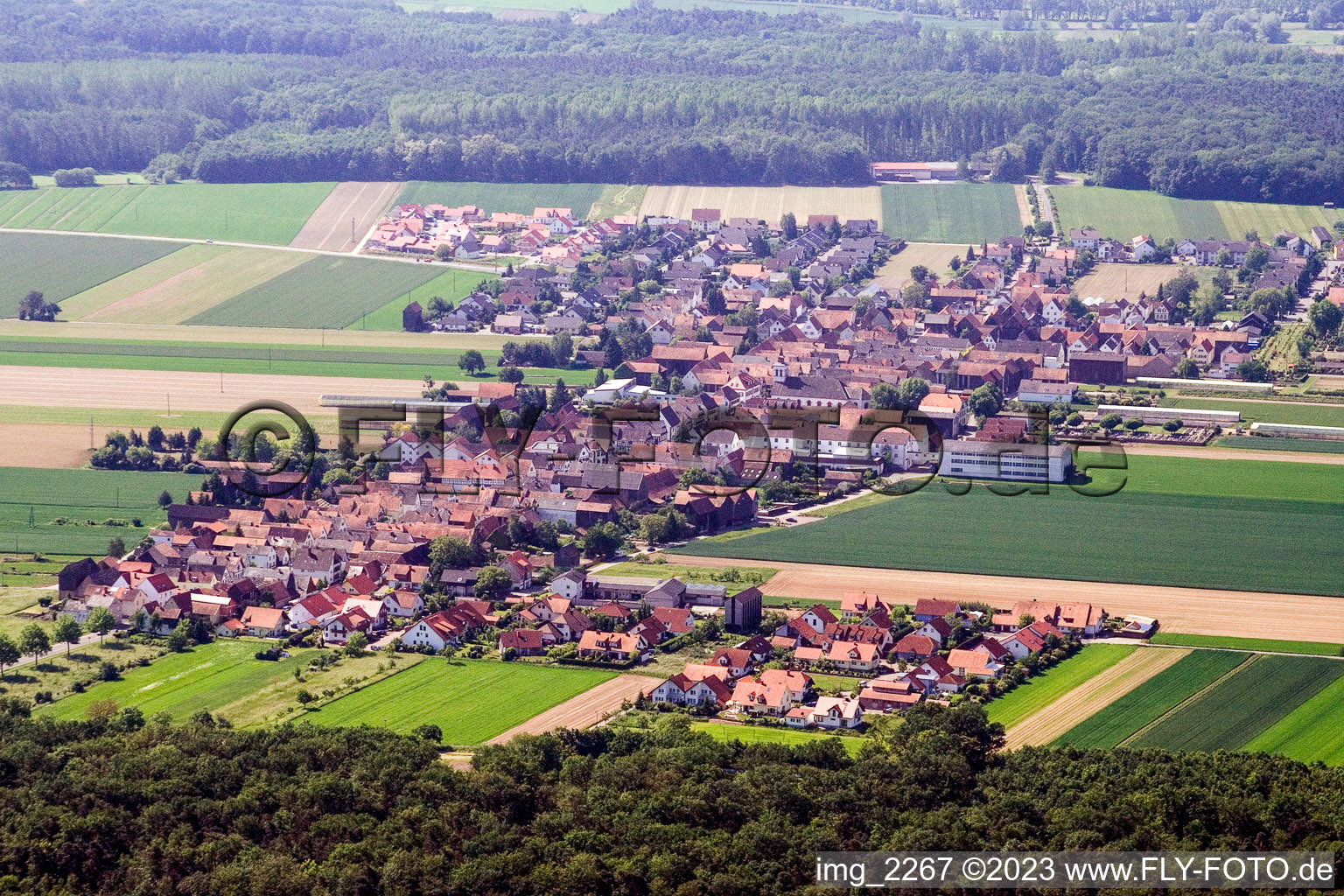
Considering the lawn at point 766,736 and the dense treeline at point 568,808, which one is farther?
the lawn at point 766,736

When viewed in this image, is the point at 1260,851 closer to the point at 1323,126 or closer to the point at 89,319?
the point at 89,319

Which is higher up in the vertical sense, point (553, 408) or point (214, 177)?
point (214, 177)

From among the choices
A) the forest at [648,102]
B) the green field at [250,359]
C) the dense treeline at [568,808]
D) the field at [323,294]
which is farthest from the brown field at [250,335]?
the dense treeline at [568,808]

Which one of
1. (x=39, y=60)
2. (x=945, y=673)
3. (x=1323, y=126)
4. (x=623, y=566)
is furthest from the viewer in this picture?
(x=39, y=60)

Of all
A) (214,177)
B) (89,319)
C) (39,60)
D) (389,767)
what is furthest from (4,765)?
(39,60)

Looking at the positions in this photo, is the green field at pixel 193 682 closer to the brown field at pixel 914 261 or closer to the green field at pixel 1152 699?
the green field at pixel 1152 699

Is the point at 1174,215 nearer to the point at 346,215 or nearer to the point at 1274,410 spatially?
the point at 1274,410
